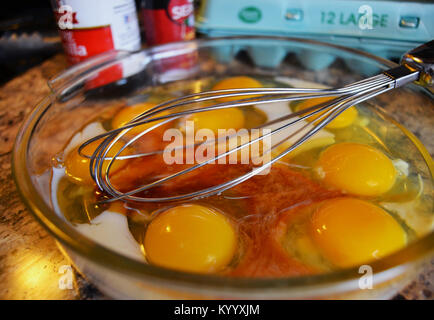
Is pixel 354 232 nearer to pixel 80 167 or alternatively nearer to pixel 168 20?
pixel 80 167

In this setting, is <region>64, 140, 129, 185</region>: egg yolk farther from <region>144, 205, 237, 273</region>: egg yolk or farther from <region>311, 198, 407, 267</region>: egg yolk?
<region>311, 198, 407, 267</region>: egg yolk

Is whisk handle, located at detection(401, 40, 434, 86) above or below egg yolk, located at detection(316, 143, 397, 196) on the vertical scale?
above

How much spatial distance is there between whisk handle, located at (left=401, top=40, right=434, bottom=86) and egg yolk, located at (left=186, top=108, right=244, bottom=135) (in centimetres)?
37

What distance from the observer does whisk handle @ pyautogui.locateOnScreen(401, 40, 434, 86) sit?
2.05 feet

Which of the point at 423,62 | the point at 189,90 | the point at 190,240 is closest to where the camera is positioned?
the point at 190,240

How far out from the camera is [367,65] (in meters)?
0.88

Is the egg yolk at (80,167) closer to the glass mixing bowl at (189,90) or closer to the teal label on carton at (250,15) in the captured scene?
the glass mixing bowl at (189,90)

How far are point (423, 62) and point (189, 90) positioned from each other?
58cm

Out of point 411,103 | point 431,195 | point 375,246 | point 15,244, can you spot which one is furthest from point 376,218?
point 15,244

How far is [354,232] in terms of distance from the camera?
53 centimetres

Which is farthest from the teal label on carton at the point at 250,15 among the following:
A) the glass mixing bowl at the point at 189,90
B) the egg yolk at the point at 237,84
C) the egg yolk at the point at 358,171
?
the egg yolk at the point at 358,171

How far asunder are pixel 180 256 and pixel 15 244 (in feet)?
0.96

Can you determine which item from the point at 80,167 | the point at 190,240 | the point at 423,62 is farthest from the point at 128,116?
the point at 423,62

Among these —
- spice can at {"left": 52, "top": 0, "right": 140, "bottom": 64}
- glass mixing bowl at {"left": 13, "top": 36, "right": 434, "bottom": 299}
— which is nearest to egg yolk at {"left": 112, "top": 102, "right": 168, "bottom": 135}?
glass mixing bowl at {"left": 13, "top": 36, "right": 434, "bottom": 299}
